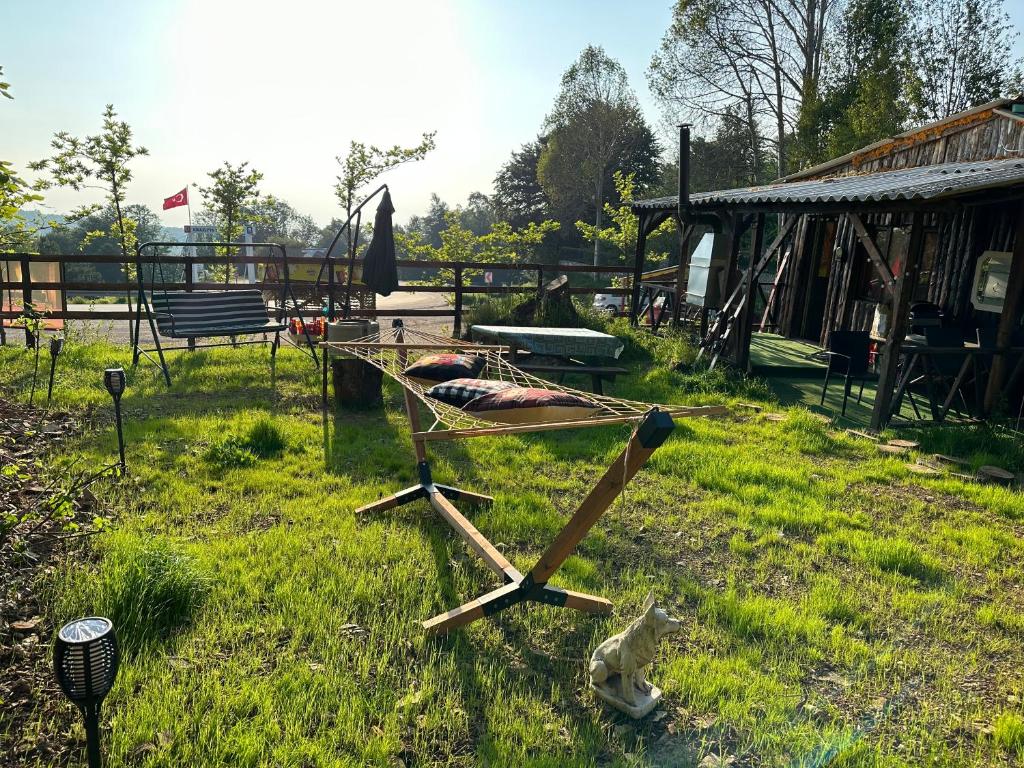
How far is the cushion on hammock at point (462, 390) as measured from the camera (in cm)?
337

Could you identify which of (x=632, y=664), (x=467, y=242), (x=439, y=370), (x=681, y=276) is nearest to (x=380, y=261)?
(x=439, y=370)

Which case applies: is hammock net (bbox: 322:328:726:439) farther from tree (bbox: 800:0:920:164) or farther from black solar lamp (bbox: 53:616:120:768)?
tree (bbox: 800:0:920:164)

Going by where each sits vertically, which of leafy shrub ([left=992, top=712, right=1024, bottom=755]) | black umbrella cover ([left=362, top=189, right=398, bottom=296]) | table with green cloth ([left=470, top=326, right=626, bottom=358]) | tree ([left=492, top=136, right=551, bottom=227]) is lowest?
leafy shrub ([left=992, top=712, right=1024, bottom=755])

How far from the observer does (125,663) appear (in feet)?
7.64

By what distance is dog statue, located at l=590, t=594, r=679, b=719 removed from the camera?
2211mm

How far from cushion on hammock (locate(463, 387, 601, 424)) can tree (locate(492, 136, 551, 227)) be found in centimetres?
3760

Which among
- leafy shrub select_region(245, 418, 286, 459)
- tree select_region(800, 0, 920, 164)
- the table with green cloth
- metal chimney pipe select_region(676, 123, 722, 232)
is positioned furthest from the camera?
tree select_region(800, 0, 920, 164)

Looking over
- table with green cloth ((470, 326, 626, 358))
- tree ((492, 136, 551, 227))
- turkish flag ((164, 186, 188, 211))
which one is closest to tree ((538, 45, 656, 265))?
tree ((492, 136, 551, 227))

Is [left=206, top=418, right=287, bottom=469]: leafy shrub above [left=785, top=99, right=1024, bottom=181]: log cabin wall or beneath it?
beneath

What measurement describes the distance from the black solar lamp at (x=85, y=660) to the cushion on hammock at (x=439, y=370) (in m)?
2.63

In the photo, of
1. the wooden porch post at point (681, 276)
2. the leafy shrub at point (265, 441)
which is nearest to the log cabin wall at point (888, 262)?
the wooden porch post at point (681, 276)

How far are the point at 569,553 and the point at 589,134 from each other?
36987 millimetres

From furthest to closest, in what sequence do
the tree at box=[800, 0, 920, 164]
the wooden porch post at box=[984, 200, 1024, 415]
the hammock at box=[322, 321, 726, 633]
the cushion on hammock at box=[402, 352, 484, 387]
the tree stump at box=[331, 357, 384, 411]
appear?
the tree at box=[800, 0, 920, 164] < the wooden porch post at box=[984, 200, 1024, 415] < the tree stump at box=[331, 357, 384, 411] < the cushion on hammock at box=[402, 352, 484, 387] < the hammock at box=[322, 321, 726, 633]

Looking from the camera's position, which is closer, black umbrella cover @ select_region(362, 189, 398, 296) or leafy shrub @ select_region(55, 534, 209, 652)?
leafy shrub @ select_region(55, 534, 209, 652)
